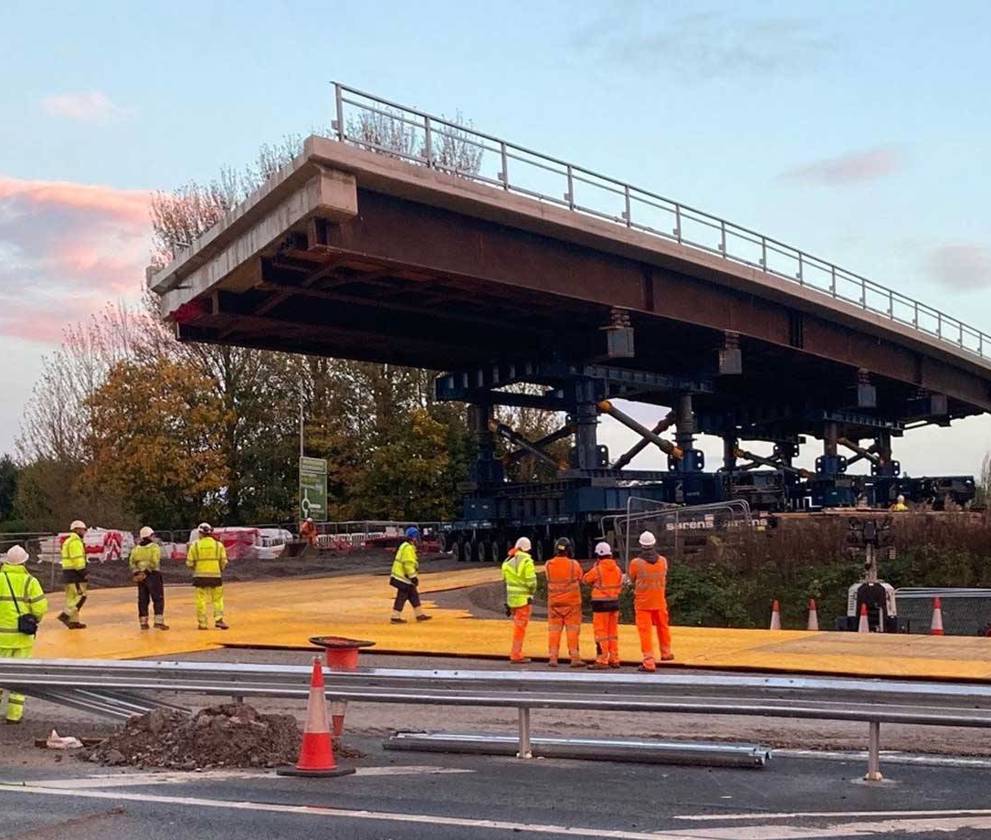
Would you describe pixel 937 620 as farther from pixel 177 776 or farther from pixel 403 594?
pixel 177 776

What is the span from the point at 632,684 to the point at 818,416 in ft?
144

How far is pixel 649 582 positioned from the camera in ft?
48.3

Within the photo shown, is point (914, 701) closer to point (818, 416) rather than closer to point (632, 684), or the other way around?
point (632, 684)

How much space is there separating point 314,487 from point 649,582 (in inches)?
1362

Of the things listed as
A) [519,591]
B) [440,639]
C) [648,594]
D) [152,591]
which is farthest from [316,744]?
[152,591]

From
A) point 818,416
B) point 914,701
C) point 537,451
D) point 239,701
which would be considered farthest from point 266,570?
point 914,701

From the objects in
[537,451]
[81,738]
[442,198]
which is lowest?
[81,738]

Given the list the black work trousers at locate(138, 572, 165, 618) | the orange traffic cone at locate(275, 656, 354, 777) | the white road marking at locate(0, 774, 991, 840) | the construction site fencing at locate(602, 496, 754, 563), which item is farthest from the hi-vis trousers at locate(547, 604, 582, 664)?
the construction site fencing at locate(602, 496, 754, 563)

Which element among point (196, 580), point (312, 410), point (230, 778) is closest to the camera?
point (230, 778)

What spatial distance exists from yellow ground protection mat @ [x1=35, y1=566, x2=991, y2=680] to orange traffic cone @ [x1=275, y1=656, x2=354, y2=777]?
715 cm

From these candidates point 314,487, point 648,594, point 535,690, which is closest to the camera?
point 535,690

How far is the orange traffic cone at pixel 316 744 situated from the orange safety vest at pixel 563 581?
6.66m

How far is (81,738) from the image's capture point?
36.1 ft

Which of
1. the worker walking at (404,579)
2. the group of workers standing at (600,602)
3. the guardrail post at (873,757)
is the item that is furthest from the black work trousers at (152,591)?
the guardrail post at (873,757)
